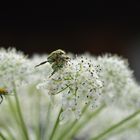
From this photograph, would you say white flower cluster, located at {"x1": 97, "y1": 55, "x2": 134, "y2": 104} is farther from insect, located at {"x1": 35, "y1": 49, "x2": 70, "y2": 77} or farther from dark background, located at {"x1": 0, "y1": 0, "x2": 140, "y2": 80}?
dark background, located at {"x1": 0, "y1": 0, "x2": 140, "y2": 80}

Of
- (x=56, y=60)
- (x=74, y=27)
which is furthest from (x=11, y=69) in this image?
(x=74, y=27)

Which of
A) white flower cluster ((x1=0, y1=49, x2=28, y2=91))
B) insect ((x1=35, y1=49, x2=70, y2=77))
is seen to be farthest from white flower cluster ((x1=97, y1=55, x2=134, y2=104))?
insect ((x1=35, y1=49, x2=70, y2=77))

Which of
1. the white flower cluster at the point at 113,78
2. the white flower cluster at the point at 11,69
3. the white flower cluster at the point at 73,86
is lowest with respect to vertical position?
the white flower cluster at the point at 73,86

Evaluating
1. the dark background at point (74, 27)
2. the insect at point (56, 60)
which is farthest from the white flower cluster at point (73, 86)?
the dark background at point (74, 27)

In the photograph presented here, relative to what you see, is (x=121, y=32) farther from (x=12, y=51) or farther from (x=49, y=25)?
(x=12, y=51)

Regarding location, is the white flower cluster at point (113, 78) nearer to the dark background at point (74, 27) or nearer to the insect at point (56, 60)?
the insect at point (56, 60)

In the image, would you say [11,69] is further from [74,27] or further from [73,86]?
[74,27]
